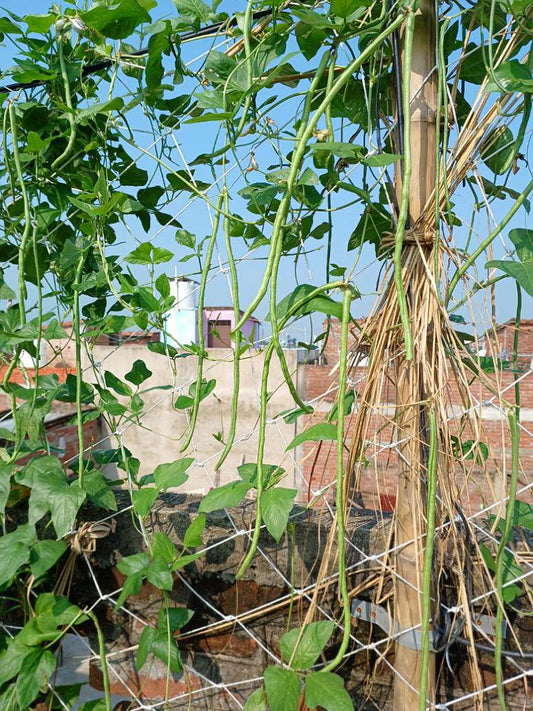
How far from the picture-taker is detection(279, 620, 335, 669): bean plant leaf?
1.90 feet

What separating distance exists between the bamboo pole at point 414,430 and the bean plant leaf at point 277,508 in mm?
135

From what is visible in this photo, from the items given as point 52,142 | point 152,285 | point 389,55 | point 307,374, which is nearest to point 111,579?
point 152,285

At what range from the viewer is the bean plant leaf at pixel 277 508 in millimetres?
519

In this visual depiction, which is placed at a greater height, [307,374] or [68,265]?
[68,265]

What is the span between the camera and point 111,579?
0.78 metres

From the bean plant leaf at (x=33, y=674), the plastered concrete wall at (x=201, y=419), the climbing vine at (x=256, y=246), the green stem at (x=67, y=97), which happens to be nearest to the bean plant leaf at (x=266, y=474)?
the climbing vine at (x=256, y=246)

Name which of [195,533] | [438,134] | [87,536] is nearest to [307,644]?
[195,533]

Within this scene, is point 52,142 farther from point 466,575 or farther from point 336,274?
point 466,575

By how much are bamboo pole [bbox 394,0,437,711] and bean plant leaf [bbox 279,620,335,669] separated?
0.09 metres

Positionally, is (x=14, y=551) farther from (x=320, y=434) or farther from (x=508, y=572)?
(x=508, y=572)

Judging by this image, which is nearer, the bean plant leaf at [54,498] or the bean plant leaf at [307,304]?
the bean plant leaf at [307,304]

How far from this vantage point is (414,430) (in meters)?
0.58

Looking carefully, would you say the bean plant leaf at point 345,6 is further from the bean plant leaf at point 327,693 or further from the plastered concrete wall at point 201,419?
the plastered concrete wall at point 201,419

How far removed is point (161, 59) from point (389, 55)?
0.88ft
